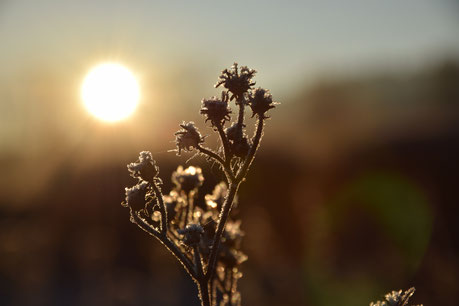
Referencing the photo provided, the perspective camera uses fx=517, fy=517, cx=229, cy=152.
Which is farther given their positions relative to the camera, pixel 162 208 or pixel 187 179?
pixel 187 179

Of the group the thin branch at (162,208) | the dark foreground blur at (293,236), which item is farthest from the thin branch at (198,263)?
the dark foreground blur at (293,236)

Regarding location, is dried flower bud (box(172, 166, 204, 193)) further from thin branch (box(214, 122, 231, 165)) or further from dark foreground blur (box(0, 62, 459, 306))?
dark foreground blur (box(0, 62, 459, 306))

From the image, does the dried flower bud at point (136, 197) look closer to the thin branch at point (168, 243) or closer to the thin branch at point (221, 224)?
the thin branch at point (168, 243)

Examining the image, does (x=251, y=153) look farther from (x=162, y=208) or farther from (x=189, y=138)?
(x=162, y=208)

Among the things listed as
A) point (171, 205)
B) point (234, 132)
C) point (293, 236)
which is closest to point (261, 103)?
point (234, 132)

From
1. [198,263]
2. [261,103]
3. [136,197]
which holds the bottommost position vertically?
[198,263]

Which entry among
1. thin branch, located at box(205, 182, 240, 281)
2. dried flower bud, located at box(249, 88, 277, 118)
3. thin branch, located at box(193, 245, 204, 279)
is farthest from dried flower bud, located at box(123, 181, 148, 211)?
dried flower bud, located at box(249, 88, 277, 118)
